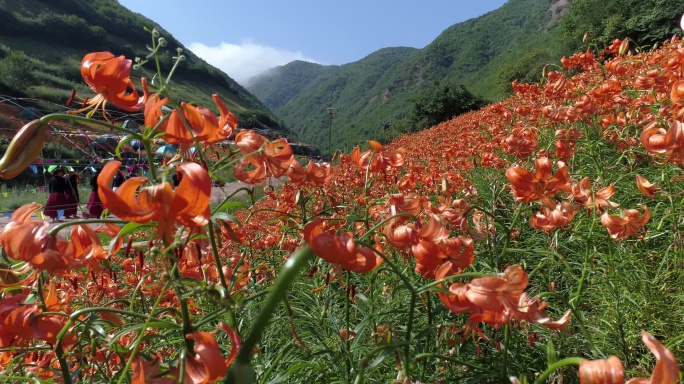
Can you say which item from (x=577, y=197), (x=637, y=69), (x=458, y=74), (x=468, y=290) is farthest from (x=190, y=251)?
(x=458, y=74)

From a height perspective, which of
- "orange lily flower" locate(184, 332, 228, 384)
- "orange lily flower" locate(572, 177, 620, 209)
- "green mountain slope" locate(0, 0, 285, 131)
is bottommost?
"orange lily flower" locate(572, 177, 620, 209)

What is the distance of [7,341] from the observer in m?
0.63

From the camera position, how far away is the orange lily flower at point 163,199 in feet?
1.51

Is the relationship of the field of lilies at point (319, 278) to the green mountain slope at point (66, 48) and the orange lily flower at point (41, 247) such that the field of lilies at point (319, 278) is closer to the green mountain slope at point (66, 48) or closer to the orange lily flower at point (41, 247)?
the orange lily flower at point (41, 247)

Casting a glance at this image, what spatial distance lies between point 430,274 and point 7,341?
0.59m

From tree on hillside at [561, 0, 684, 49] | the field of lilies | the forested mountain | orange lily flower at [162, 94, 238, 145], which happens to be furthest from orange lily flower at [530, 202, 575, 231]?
tree on hillside at [561, 0, 684, 49]

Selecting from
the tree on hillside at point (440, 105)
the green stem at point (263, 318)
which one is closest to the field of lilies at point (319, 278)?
the green stem at point (263, 318)

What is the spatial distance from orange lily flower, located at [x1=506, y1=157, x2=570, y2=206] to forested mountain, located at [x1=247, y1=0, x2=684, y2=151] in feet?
5.18

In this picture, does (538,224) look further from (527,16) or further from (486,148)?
(527,16)

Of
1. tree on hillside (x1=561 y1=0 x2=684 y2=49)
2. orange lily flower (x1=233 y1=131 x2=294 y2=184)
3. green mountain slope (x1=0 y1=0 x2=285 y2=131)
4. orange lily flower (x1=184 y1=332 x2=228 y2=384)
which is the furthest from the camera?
green mountain slope (x1=0 y1=0 x2=285 y2=131)

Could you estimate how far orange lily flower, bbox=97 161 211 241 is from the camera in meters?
0.46

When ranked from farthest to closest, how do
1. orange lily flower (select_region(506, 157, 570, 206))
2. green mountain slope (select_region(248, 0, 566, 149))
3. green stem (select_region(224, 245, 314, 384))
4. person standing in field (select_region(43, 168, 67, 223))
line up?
green mountain slope (select_region(248, 0, 566, 149)), person standing in field (select_region(43, 168, 67, 223)), orange lily flower (select_region(506, 157, 570, 206)), green stem (select_region(224, 245, 314, 384))

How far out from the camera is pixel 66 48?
42.2 metres

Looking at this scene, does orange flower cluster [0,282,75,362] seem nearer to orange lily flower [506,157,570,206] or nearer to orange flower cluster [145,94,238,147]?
orange flower cluster [145,94,238,147]
